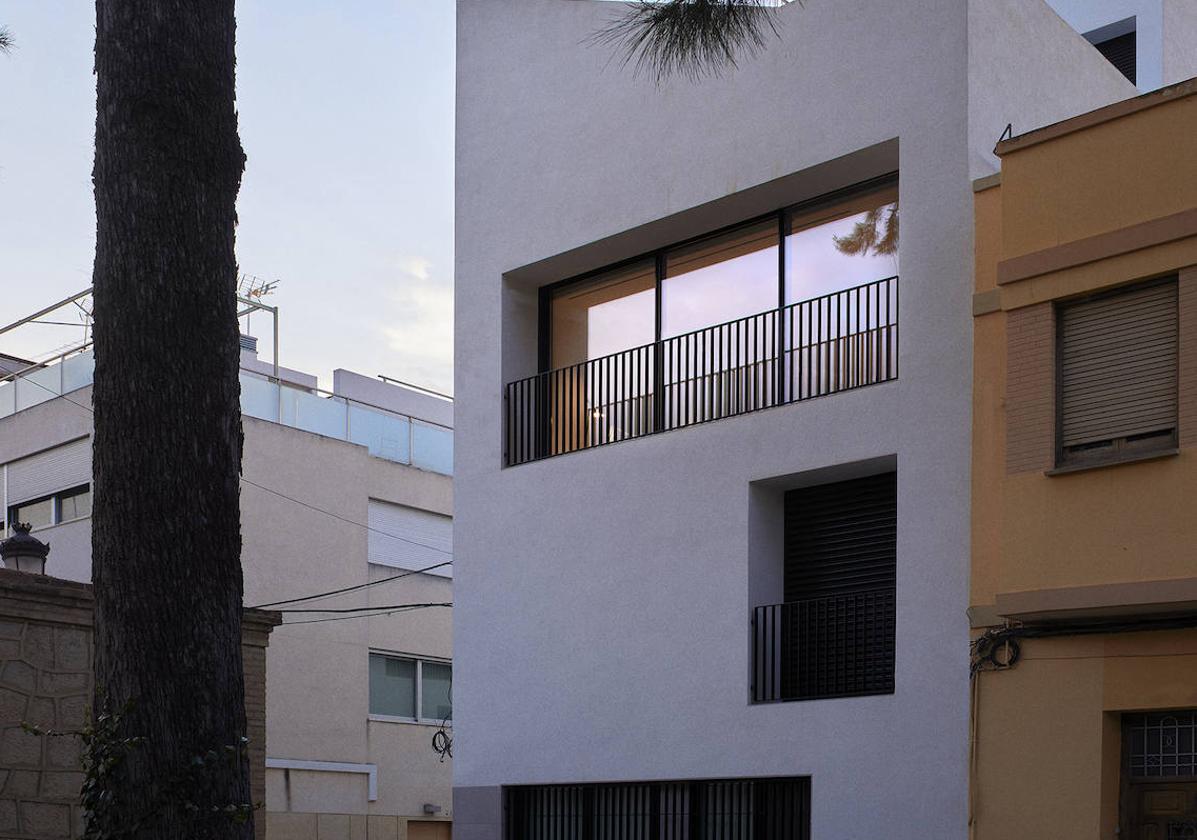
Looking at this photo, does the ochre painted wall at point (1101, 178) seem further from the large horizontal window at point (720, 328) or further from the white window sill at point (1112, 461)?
the large horizontal window at point (720, 328)

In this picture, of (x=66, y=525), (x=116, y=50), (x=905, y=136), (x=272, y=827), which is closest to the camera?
(x=116, y=50)

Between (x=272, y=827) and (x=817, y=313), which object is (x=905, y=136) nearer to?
(x=817, y=313)

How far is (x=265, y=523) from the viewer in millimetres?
26625

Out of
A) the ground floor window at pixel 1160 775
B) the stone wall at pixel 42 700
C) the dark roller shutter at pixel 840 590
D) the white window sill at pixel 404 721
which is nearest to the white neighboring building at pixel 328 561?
the white window sill at pixel 404 721

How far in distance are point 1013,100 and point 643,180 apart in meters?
3.55

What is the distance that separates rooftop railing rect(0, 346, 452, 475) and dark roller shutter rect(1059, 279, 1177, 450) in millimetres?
17155

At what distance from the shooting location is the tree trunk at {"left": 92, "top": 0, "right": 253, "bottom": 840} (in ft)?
20.7

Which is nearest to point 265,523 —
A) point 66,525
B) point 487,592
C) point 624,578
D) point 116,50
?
point 66,525

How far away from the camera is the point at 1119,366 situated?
11.5m

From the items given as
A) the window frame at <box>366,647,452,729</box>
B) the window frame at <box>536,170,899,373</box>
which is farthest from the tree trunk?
the window frame at <box>366,647,452,729</box>

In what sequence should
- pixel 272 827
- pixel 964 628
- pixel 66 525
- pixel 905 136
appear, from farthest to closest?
pixel 66 525, pixel 272 827, pixel 905 136, pixel 964 628

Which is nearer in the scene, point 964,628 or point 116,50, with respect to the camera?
point 116,50

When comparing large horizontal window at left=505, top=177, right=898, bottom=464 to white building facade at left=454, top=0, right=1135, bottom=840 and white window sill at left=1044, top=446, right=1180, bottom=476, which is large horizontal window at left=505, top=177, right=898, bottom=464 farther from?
white window sill at left=1044, top=446, right=1180, bottom=476

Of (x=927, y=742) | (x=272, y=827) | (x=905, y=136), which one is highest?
(x=905, y=136)
